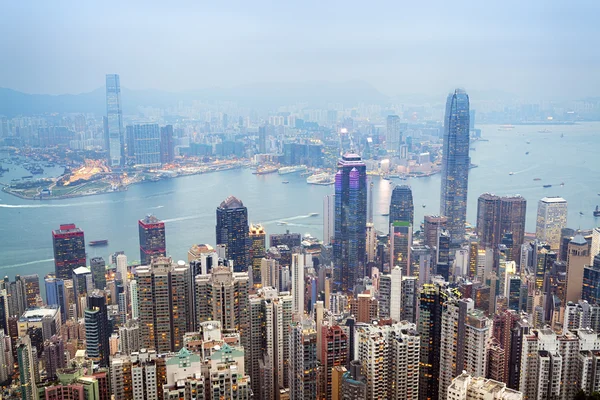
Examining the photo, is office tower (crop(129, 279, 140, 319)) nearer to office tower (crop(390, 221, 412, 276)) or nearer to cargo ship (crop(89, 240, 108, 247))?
cargo ship (crop(89, 240, 108, 247))

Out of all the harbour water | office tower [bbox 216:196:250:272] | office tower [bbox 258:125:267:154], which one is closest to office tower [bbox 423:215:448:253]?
the harbour water

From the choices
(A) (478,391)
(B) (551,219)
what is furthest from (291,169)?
(A) (478,391)

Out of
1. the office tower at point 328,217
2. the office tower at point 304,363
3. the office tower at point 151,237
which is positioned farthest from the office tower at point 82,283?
the office tower at point 328,217

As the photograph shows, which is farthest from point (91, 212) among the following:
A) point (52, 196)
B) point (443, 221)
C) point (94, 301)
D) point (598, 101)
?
point (598, 101)

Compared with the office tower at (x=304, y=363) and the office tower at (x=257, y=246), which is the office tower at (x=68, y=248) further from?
the office tower at (x=304, y=363)

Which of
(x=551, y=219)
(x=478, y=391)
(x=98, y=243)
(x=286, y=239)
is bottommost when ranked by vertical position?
(x=286, y=239)

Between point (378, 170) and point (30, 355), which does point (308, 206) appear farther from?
point (30, 355)

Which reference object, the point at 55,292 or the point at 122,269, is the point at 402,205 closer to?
the point at 122,269
